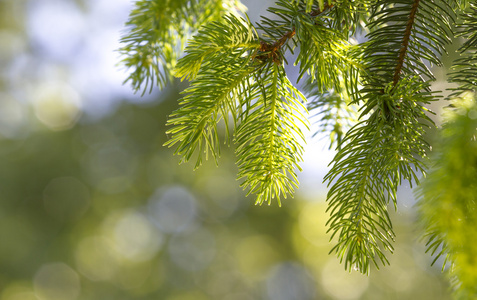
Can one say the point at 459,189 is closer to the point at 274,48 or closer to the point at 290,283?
the point at 274,48

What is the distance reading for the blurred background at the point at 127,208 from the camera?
222 cm

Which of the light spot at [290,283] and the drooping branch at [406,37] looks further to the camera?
the light spot at [290,283]

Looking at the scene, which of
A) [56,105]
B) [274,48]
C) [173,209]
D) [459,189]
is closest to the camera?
[459,189]

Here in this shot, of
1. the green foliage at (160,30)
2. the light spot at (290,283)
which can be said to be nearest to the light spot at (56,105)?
the light spot at (290,283)

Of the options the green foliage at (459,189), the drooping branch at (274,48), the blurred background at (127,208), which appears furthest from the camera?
the blurred background at (127,208)

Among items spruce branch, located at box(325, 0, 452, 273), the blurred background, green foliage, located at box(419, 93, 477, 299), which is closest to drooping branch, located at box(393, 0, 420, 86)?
spruce branch, located at box(325, 0, 452, 273)

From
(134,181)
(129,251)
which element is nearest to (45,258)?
(129,251)

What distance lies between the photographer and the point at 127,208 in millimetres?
2395

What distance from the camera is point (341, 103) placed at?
39cm

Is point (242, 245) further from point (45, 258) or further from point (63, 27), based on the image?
point (63, 27)

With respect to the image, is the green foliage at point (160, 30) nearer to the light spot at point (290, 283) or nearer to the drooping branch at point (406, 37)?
the drooping branch at point (406, 37)

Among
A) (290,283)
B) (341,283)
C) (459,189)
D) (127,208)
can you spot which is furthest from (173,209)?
(459,189)

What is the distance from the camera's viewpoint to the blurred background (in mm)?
2221

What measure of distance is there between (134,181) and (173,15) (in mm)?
2298
